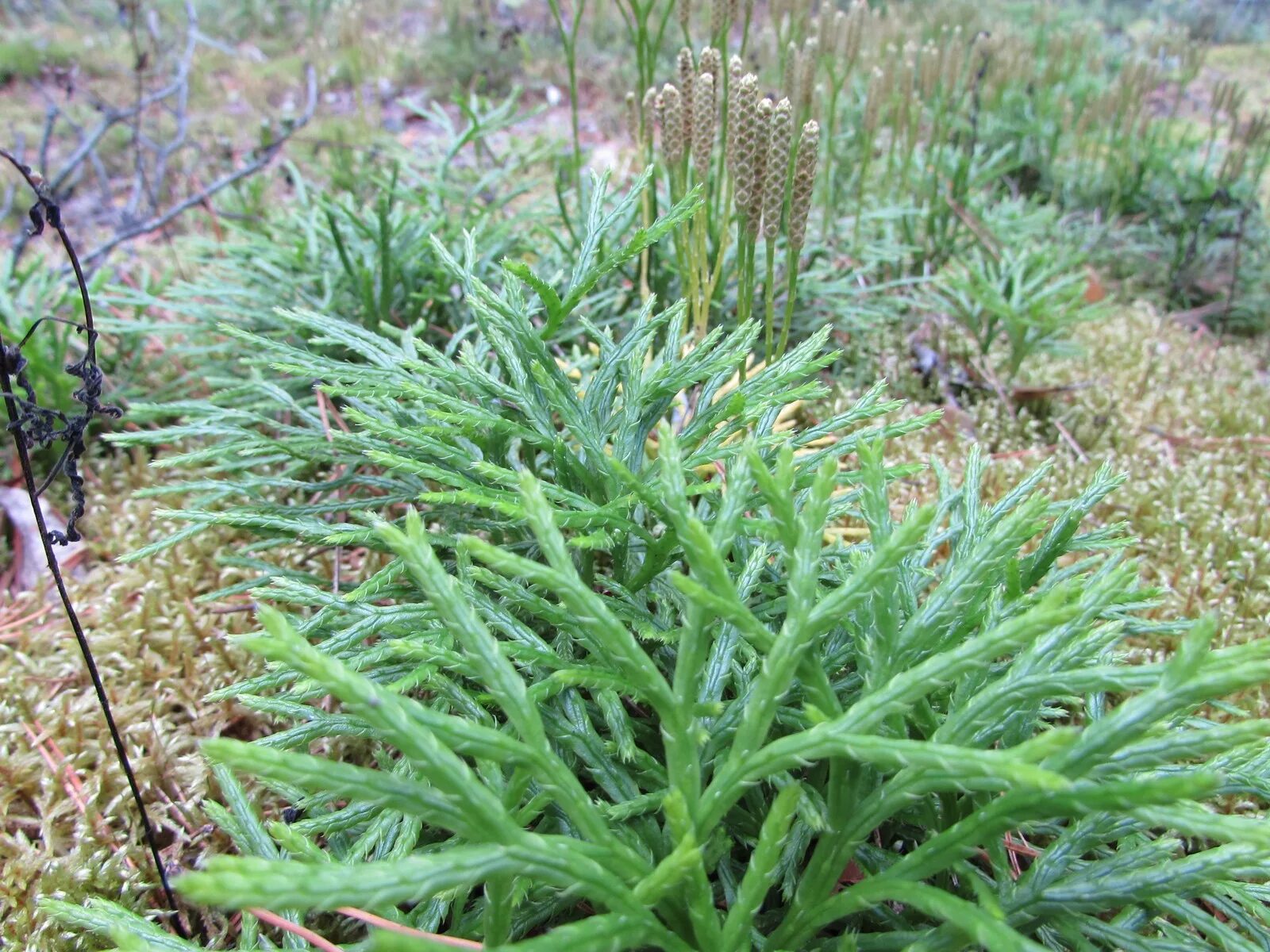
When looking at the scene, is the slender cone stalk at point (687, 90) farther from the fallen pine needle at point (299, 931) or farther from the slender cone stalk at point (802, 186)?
the fallen pine needle at point (299, 931)

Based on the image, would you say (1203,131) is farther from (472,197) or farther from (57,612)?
(57,612)

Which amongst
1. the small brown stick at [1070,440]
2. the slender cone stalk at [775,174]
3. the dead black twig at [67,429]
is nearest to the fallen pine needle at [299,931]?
the dead black twig at [67,429]

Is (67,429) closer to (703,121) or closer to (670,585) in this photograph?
(670,585)

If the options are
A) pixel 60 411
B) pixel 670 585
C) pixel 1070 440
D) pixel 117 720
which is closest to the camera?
pixel 60 411

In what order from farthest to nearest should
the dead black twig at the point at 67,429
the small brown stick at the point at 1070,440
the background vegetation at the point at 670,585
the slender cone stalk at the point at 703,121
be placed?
the small brown stick at the point at 1070,440 → the slender cone stalk at the point at 703,121 → the dead black twig at the point at 67,429 → the background vegetation at the point at 670,585

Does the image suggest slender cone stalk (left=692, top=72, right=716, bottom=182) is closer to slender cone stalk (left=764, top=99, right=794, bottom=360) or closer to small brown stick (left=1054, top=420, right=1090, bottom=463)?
slender cone stalk (left=764, top=99, right=794, bottom=360)

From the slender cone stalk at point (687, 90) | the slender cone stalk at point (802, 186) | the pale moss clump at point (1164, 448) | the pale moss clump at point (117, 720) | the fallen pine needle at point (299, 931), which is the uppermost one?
the slender cone stalk at point (687, 90)

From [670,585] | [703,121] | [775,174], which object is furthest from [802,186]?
[670,585]

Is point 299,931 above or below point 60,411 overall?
below
